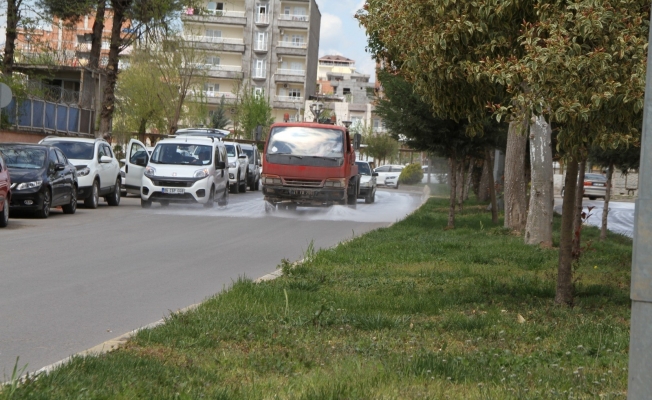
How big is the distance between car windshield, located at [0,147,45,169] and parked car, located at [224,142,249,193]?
18988mm

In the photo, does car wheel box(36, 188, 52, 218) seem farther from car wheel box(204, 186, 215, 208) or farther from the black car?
car wheel box(204, 186, 215, 208)

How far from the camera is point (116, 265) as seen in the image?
13.3m

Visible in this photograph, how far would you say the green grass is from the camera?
5.74 m

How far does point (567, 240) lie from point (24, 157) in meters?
15.9

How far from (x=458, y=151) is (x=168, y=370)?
60.3 feet

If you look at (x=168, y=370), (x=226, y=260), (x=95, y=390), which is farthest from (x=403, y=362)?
(x=226, y=260)

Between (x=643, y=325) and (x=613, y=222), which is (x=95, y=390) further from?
(x=613, y=222)

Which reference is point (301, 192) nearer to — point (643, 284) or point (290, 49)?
point (643, 284)

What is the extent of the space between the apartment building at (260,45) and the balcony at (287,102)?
97 cm

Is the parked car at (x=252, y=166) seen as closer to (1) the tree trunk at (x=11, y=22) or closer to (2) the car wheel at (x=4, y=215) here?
(1) the tree trunk at (x=11, y=22)

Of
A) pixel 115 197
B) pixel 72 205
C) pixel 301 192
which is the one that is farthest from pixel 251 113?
pixel 72 205

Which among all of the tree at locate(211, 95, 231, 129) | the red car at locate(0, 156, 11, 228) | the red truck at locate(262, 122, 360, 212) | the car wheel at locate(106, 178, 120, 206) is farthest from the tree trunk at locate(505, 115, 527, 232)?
the tree at locate(211, 95, 231, 129)

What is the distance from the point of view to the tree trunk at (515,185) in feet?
71.3

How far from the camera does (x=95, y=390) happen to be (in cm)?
542
